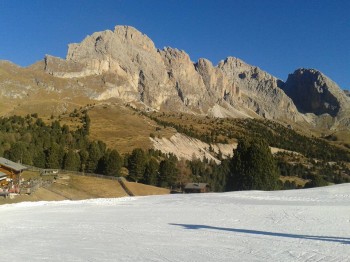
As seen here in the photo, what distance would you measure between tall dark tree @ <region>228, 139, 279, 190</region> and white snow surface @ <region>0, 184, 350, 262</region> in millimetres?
44412

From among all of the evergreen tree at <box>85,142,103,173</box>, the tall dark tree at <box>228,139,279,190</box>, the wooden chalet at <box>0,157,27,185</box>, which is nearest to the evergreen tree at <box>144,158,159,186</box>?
the evergreen tree at <box>85,142,103,173</box>

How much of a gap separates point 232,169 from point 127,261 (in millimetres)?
65403

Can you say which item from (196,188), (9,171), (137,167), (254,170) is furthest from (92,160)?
(254,170)

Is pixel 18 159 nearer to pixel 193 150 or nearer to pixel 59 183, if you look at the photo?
pixel 59 183

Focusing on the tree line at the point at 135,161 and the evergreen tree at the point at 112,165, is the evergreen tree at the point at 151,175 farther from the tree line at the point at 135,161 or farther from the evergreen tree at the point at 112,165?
the evergreen tree at the point at 112,165

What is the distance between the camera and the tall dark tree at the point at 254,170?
74.7 m

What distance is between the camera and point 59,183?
69562mm

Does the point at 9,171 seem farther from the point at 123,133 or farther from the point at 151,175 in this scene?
the point at 123,133

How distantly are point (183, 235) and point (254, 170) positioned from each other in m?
57.7

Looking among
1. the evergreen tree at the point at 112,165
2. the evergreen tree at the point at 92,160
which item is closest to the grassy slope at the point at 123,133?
the evergreen tree at the point at 92,160

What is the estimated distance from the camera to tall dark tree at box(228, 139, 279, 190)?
74.7m

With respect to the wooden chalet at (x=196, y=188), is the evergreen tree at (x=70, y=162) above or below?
above

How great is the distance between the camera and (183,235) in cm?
1961

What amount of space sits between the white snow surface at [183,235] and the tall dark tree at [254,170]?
44.4 metres
